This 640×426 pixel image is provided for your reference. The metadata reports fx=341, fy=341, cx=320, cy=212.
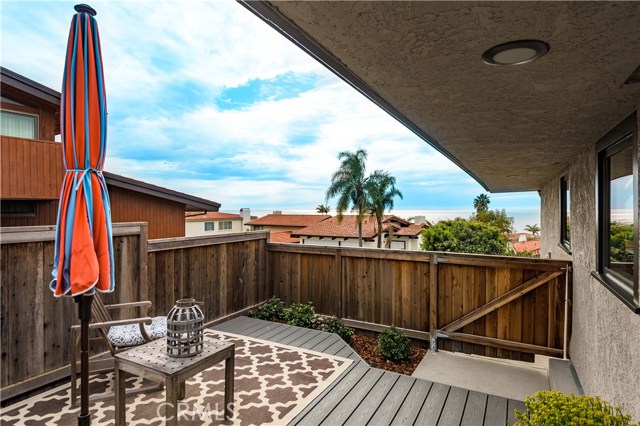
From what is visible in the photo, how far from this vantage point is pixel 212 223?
1014 inches

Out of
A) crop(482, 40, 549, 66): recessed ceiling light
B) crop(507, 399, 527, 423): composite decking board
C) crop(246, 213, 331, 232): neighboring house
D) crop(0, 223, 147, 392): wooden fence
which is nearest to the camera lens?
crop(482, 40, 549, 66): recessed ceiling light

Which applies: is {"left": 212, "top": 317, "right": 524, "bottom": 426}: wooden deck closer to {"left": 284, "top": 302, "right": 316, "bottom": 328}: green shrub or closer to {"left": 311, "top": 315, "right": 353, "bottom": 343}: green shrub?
{"left": 311, "top": 315, "right": 353, "bottom": 343}: green shrub

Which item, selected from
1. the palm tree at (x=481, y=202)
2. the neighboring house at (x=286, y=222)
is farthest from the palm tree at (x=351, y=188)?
the palm tree at (x=481, y=202)

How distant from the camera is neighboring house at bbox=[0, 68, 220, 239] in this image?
6.83 metres

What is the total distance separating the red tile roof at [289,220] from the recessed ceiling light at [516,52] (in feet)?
101

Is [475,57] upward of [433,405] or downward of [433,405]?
upward

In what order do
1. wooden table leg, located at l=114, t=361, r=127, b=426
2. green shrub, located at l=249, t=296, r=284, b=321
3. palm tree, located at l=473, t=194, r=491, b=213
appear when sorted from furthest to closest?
palm tree, located at l=473, t=194, r=491, b=213 → green shrub, located at l=249, t=296, r=284, b=321 → wooden table leg, located at l=114, t=361, r=127, b=426

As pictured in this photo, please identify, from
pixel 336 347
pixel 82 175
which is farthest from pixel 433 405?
pixel 82 175

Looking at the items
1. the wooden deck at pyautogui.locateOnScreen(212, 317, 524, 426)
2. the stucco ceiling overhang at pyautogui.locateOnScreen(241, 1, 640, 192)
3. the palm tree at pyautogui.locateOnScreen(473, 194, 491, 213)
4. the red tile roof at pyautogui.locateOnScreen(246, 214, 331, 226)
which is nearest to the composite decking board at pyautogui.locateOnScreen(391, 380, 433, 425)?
the wooden deck at pyautogui.locateOnScreen(212, 317, 524, 426)

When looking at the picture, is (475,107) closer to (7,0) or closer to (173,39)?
(7,0)

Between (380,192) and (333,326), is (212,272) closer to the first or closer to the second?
(333,326)

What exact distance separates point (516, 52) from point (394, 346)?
362cm

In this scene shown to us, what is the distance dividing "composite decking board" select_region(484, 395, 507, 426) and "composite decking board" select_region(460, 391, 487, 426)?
0.03 meters

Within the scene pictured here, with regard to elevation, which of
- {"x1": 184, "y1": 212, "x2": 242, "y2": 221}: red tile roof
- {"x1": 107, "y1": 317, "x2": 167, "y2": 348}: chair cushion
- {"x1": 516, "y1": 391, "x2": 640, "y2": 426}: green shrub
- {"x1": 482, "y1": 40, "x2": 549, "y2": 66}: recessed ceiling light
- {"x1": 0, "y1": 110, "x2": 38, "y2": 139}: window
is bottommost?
{"x1": 107, "y1": 317, "x2": 167, "y2": 348}: chair cushion
